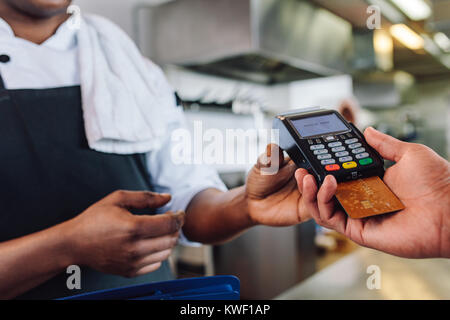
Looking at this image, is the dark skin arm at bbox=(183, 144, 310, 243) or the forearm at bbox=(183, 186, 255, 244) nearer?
the dark skin arm at bbox=(183, 144, 310, 243)

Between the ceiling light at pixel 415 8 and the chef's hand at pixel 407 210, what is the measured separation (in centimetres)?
128

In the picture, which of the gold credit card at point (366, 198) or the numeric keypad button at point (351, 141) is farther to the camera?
the numeric keypad button at point (351, 141)

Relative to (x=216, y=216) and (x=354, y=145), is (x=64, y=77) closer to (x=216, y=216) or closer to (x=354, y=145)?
(x=216, y=216)

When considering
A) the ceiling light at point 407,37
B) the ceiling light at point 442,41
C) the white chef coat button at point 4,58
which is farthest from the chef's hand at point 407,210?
the ceiling light at point 442,41

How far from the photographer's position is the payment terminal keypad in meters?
0.50

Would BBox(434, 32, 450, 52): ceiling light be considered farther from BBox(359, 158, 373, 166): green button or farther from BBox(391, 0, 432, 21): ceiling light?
BBox(359, 158, 373, 166): green button

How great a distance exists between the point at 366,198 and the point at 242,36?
1558 mm

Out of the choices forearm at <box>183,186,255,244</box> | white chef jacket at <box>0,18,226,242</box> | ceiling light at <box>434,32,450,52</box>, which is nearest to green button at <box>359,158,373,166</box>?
forearm at <box>183,186,255,244</box>

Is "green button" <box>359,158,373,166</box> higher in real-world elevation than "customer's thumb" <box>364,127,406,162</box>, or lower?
lower

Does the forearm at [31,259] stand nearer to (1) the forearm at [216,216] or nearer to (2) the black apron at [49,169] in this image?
(2) the black apron at [49,169]

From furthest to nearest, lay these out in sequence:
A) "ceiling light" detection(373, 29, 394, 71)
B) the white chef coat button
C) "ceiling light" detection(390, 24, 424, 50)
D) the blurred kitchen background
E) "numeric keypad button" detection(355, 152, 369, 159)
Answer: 1. "ceiling light" detection(373, 29, 394, 71)
2. "ceiling light" detection(390, 24, 424, 50)
3. the blurred kitchen background
4. the white chef coat button
5. "numeric keypad button" detection(355, 152, 369, 159)

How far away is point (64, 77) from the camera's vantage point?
2.45 feet

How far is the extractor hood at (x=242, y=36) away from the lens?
1.87 metres

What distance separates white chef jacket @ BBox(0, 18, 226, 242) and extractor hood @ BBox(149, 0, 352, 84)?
3.84ft
